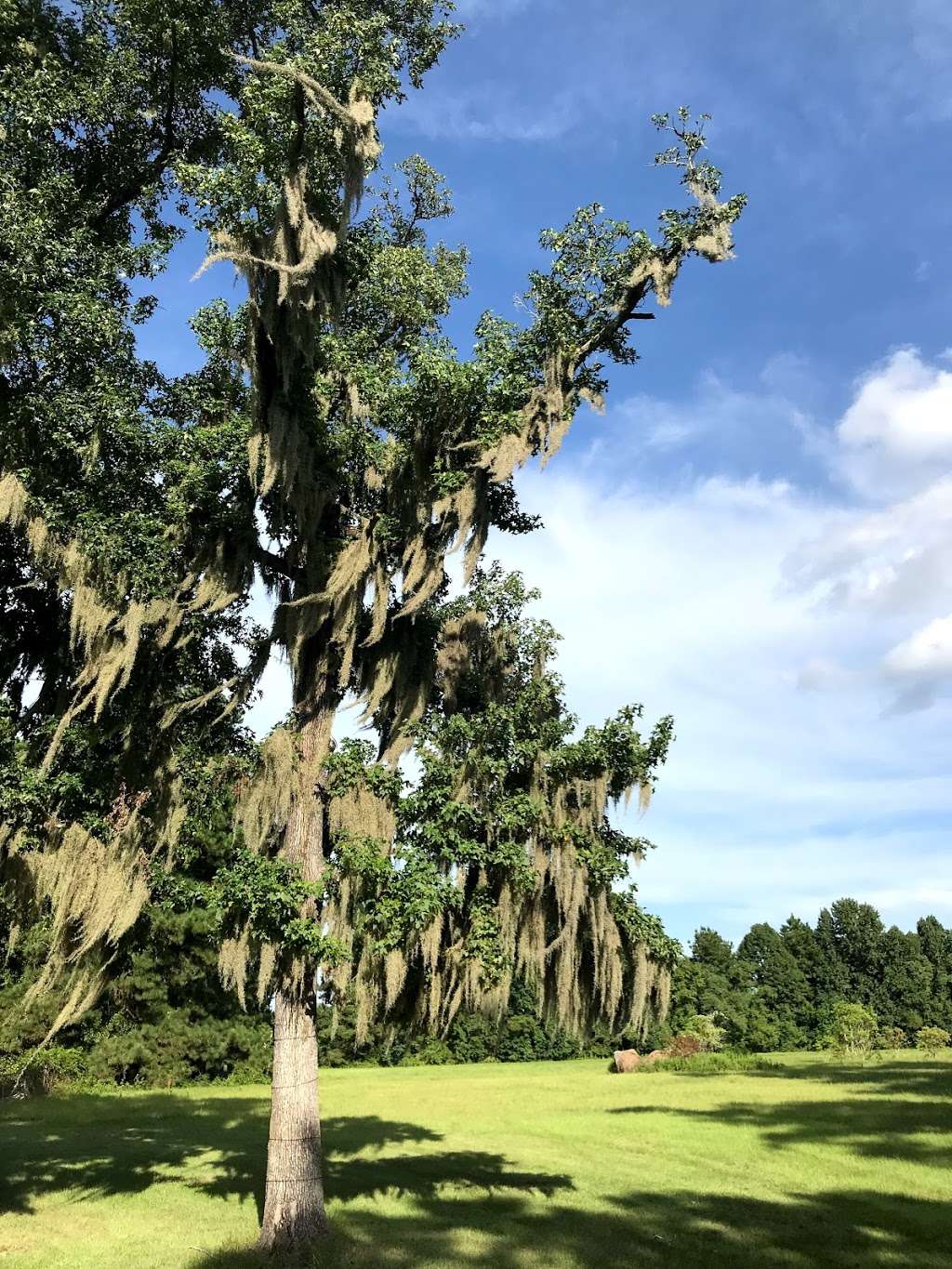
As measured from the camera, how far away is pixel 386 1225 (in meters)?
9.87

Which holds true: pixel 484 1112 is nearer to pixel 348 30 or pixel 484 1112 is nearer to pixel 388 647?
pixel 388 647

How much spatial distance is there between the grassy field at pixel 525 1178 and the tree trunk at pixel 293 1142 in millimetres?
369

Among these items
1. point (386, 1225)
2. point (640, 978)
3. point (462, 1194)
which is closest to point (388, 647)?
point (640, 978)

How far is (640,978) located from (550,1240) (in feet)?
10.2

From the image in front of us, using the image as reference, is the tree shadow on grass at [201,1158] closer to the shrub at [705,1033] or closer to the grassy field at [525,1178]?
the grassy field at [525,1178]

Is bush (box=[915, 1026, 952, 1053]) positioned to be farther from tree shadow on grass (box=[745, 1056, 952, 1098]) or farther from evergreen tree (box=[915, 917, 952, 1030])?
evergreen tree (box=[915, 917, 952, 1030])

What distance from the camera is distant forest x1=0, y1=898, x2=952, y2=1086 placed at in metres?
26.1

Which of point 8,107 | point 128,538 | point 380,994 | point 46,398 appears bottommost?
point 380,994

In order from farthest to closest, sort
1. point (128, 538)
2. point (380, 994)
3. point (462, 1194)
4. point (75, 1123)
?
point (75, 1123), point (462, 1194), point (128, 538), point (380, 994)

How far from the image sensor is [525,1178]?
1305 cm

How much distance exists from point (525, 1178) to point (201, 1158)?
19.1 feet

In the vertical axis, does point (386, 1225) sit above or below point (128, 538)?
below

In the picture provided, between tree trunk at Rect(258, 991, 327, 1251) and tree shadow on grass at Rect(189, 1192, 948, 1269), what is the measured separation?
29cm

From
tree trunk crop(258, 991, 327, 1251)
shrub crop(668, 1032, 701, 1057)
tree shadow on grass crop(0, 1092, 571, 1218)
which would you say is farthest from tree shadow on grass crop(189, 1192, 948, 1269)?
shrub crop(668, 1032, 701, 1057)
